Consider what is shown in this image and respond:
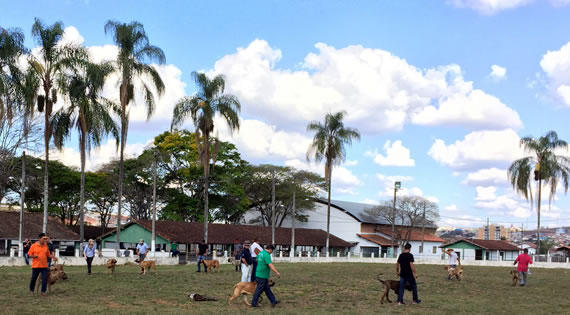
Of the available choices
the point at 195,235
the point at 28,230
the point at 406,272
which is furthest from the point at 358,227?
the point at 406,272

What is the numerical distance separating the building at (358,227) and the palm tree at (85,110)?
4347cm

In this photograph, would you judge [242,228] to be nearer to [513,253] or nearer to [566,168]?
[566,168]

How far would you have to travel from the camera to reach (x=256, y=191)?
68500 mm

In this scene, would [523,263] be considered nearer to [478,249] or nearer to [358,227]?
[478,249]

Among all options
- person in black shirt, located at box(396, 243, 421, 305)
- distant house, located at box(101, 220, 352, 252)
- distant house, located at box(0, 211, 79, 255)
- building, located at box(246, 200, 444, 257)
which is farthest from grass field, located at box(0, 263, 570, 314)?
building, located at box(246, 200, 444, 257)

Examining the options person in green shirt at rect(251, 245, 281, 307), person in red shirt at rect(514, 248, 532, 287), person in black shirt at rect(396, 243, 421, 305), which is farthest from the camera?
person in red shirt at rect(514, 248, 532, 287)

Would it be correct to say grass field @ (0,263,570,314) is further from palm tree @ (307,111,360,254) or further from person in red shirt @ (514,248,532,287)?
palm tree @ (307,111,360,254)

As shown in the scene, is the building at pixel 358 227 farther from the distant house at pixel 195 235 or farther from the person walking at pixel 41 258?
the person walking at pixel 41 258

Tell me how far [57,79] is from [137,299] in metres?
21.1

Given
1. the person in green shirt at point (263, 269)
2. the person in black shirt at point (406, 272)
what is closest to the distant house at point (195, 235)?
the person in black shirt at point (406, 272)

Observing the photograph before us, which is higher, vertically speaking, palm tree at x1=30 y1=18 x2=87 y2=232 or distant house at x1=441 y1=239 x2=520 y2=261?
palm tree at x1=30 y1=18 x2=87 y2=232

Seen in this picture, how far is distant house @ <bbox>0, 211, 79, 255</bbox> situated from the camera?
49.1m

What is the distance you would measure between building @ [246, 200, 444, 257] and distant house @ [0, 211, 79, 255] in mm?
28254

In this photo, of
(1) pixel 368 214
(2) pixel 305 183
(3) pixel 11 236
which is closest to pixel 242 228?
(2) pixel 305 183
